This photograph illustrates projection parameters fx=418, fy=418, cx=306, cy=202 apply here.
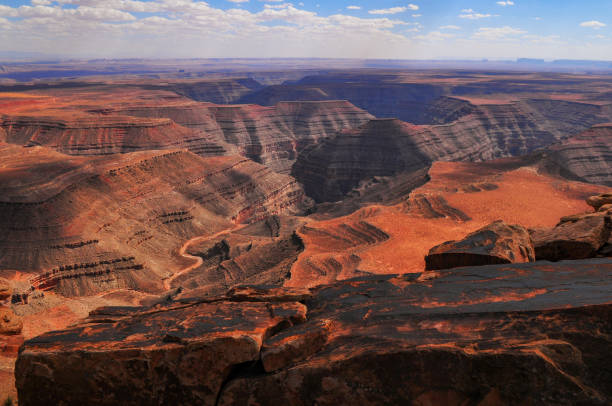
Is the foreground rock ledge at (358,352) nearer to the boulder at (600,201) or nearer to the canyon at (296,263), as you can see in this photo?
the canyon at (296,263)

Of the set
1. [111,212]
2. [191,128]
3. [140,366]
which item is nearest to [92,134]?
[191,128]

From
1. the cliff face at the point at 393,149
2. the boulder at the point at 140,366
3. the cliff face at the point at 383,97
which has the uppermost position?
the cliff face at the point at 383,97

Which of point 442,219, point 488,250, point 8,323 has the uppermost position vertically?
point 488,250

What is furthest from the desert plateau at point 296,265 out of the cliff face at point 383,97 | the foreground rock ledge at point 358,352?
the cliff face at point 383,97

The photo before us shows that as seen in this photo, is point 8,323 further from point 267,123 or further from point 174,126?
point 267,123

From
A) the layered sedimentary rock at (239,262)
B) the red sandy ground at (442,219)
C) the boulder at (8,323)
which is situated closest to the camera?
the boulder at (8,323)

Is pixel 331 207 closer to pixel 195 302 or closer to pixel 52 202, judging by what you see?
pixel 52 202
